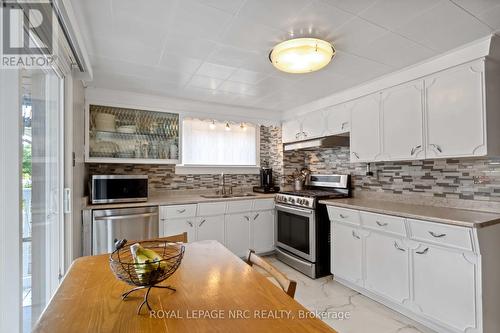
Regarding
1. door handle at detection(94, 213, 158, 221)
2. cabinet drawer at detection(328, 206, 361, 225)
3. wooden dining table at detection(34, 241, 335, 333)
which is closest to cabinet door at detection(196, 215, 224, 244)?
door handle at detection(94, 213, 158, 221)

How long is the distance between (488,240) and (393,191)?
1080 mm

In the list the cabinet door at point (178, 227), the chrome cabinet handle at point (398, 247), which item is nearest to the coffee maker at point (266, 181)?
the cabinet door at point (178, 227)

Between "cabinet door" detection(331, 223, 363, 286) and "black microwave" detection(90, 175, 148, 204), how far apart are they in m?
2.20

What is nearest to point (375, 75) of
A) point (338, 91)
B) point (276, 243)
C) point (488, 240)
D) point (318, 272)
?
point (338, 91)

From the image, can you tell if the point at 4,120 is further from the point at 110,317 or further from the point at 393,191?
the point at 393,191

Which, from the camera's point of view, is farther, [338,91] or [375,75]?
[338,91]

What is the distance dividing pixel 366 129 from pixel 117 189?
109 inches

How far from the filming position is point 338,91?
2953 mm

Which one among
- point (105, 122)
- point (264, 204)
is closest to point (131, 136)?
point (105, 122)

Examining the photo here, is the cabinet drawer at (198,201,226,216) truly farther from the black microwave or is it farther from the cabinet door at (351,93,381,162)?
the cabinet door at (351,93,381,162)

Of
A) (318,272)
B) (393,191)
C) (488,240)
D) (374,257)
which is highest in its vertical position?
(393,191)

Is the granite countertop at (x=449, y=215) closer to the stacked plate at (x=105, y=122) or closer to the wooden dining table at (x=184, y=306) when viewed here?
the wooden dining table at (x=184, y=306)

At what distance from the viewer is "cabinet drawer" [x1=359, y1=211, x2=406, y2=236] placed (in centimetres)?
206

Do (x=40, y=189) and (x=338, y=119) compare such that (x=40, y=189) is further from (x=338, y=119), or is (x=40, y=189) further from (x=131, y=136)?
(x=338, y=119)
